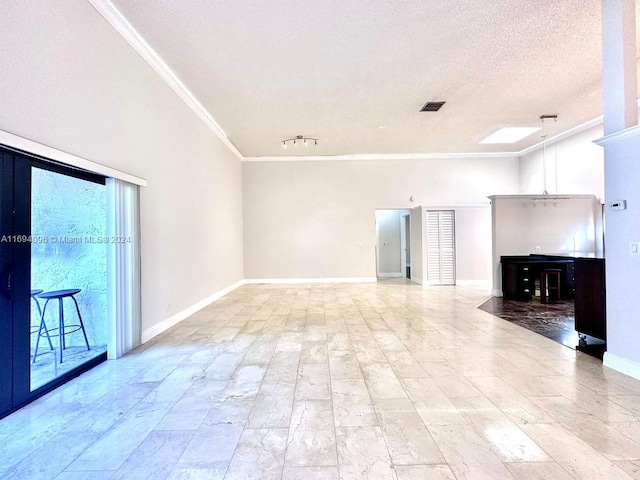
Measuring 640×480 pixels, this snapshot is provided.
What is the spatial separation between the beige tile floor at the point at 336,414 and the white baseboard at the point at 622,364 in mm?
104

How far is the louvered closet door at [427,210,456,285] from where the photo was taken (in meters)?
8.97

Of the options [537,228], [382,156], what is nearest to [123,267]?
[382,156]

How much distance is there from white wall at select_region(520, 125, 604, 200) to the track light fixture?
5.95m

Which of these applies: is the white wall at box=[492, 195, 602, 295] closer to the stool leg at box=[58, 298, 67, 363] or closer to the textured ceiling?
the textured ceiling

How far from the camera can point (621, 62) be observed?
3.01 m

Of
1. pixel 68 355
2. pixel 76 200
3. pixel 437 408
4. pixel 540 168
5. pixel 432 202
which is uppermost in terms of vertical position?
pixel 540 168

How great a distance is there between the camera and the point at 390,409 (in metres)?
2.37

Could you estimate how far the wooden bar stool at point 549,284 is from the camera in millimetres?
6434

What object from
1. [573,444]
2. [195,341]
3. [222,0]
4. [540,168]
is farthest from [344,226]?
[573,444]

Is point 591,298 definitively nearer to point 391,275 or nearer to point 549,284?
point 549,284

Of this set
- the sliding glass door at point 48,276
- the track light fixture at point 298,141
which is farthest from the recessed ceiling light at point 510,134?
the sliding glass door at point 48,276

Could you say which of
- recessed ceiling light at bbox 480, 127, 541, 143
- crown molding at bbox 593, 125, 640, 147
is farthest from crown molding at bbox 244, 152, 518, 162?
crown molding at bbox 593, 125, 640, 147

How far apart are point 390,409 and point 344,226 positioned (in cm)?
751

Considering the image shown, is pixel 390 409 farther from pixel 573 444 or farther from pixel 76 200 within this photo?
pixel 76 200
